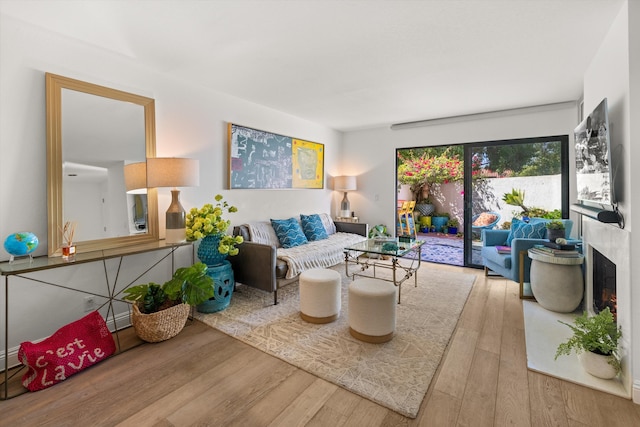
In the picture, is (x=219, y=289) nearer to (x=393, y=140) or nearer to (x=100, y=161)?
(x=100, y=161)

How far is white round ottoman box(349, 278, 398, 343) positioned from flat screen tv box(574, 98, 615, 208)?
1.58m

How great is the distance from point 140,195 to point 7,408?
5.62 ft

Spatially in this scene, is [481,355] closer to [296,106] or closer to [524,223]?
[524,223]

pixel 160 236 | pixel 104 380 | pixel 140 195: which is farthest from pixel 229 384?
pixel 140 195

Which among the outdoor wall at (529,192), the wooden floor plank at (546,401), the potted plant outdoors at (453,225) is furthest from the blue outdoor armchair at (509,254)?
the potted plant outdoors at (453,225)

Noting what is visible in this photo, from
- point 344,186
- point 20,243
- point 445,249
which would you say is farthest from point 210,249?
point 445,249

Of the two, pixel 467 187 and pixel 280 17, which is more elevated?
pixel 280 17

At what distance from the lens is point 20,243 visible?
1.96 metres

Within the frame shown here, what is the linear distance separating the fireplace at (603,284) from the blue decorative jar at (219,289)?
3.15 m

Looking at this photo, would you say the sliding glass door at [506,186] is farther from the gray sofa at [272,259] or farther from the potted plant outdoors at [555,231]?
the gray sofa at [272,259]

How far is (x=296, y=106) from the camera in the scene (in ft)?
13.4

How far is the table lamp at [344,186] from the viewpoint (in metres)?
5.40

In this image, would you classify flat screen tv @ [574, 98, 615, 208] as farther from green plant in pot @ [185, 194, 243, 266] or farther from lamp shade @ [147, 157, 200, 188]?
lamp shade @ [147, 157, 200, 188]

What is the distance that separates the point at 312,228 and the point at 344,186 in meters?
1.35
